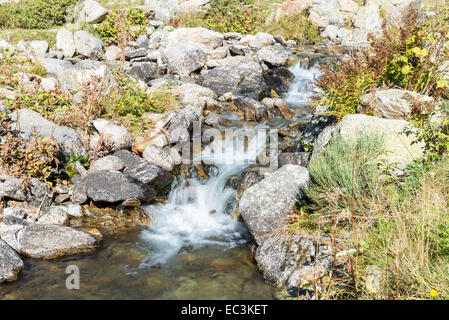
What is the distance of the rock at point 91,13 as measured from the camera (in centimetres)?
1546

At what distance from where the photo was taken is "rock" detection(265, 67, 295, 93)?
12945 millimetres

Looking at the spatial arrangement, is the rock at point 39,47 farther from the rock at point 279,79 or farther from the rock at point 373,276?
the rock at point 373,276

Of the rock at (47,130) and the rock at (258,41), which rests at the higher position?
the rock at (258,41)

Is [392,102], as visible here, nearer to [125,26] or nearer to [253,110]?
[253,110]

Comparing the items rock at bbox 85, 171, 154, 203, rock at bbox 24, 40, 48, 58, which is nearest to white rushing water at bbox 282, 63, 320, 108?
rock at bbox 85, 171, 154, 203

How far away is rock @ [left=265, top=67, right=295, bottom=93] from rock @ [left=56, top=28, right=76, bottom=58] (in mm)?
7696

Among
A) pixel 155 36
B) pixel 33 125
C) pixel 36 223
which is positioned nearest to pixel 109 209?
pixel 36 223

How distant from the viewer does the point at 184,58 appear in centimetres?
1301

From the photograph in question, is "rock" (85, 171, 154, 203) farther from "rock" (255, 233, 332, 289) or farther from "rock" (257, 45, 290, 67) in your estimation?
"rock" (257, 45, 290, 67)

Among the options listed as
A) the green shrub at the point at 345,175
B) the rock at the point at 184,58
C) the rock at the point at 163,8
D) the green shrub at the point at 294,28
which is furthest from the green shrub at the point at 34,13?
the green shrub at the point at 345,175

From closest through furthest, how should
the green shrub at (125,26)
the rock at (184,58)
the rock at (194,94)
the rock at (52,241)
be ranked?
the rock at (52,241) < the rock at (194,94) < the rock at (184,58) < the green shrub at (125,26)

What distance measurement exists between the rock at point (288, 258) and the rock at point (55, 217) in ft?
12.2

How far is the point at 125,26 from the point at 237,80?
6.27 metres

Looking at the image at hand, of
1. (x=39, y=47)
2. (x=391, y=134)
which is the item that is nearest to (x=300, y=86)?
(x=391, y=134)
